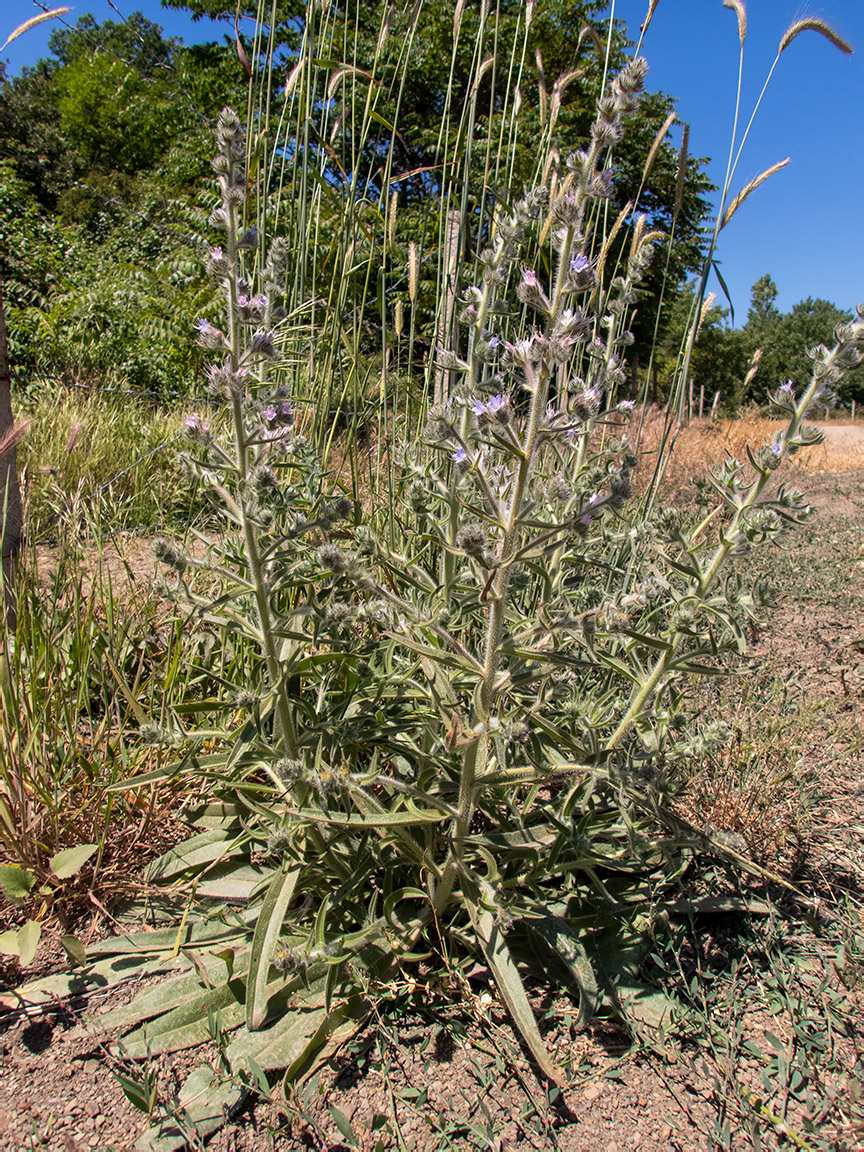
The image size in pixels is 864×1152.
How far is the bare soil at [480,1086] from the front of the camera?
146 centimetres

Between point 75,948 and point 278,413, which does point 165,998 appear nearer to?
point 75,948

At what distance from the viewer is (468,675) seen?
1.72 metres

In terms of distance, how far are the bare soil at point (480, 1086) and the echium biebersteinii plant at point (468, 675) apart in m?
0.13

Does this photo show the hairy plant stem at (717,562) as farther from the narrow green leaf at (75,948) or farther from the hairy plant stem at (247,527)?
the narrow green leaf at (75,948)

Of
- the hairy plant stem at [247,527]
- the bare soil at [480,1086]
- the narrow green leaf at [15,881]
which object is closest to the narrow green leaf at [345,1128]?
the bare soil at [480,1086]

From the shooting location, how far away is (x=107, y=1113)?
1506 millimetres

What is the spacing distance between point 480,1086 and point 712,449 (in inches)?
424

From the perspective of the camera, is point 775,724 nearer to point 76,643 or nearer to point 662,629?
point 662,629

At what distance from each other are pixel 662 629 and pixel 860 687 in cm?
172

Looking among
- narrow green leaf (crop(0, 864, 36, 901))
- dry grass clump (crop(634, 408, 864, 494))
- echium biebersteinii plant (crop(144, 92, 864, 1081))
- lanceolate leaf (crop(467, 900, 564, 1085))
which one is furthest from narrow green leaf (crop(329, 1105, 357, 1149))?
dry grass clump (crop(634, 408, 864, 494))

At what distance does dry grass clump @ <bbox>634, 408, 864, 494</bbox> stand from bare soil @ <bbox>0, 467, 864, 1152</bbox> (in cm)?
599

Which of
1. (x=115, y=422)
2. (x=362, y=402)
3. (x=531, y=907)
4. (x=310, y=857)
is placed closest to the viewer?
(x=531, y=907)

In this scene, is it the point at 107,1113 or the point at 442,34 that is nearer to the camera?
the point at 107,1113

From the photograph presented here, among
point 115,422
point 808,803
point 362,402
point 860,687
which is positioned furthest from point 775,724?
point 115,422
